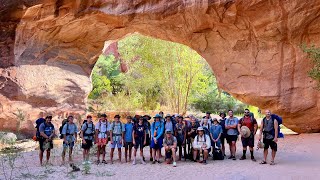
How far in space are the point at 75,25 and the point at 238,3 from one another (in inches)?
268

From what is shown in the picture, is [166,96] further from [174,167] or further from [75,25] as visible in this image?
[174,167]

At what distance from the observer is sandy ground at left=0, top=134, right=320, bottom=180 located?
25.6 ft

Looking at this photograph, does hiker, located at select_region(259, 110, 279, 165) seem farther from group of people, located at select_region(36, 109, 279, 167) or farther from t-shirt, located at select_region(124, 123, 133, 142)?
t-shirt, located at select_region(124, 123, 133, 142)

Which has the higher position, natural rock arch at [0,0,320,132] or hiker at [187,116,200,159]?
natural rock arch at [0,0,320,132]

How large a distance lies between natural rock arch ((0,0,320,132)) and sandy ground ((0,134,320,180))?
3212 millimetres

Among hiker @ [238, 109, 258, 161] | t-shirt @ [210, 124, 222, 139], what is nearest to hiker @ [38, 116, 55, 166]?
t-shirt @ [210, 124, 222, 139]

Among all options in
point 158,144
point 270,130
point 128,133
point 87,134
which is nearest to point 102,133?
point 87,134

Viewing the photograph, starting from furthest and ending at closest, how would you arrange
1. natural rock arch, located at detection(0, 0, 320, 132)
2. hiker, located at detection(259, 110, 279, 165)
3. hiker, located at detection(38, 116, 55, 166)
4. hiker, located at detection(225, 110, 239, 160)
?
natural rock arch, located at detection(0, 0, 320, 132) < hiker, located at detection(225, 110, 239, 160) < hiker, located at detection(38, 116, 55, 166) < hiker, located at detection(259, 110, 279, 165)

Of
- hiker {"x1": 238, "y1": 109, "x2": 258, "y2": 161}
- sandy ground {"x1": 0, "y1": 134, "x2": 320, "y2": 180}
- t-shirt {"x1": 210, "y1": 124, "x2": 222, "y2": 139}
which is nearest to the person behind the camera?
sandy ground {"x1": 0, "y1": 134, "x2": 320, "y2": 180}

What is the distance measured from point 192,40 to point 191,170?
746 cm

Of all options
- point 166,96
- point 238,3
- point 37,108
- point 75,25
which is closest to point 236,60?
point 238,3

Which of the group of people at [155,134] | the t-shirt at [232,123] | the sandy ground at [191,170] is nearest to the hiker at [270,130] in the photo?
the group of people at [155,134]

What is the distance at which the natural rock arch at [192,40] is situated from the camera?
500 inches

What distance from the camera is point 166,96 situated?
952 inches
